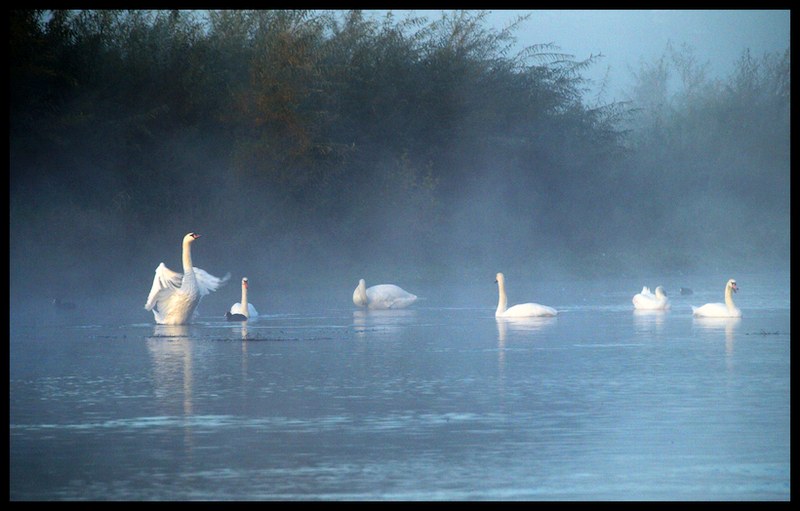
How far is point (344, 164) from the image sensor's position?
28.1 metres

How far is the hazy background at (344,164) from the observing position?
894 inches

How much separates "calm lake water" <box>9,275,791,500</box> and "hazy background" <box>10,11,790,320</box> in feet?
23.8

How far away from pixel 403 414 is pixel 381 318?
854 centimetres

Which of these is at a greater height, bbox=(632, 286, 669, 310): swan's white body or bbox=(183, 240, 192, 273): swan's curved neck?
bbox=(183, 240, 192, 273): swan's curved neck

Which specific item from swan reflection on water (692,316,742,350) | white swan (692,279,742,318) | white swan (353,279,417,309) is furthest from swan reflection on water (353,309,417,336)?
white swan (692,279,742,318)

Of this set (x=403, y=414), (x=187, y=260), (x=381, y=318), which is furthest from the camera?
(x=381, y=318)

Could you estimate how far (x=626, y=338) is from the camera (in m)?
12.8

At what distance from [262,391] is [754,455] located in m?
3.59

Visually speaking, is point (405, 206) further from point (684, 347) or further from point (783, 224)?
point (684, 347)

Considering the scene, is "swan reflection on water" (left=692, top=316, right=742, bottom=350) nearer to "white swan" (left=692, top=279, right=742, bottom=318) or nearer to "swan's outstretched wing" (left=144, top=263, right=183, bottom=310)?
"white swan" (left=692, top=279, right=742, bottom=318)

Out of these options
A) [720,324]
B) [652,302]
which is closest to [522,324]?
[720,324]

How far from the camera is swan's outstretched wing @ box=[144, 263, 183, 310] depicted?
15.0 metres

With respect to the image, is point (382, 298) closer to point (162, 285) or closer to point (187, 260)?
point (187, 260)

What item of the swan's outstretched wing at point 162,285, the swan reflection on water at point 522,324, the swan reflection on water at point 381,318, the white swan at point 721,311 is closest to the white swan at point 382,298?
the swan reflection on water at point 381,318
